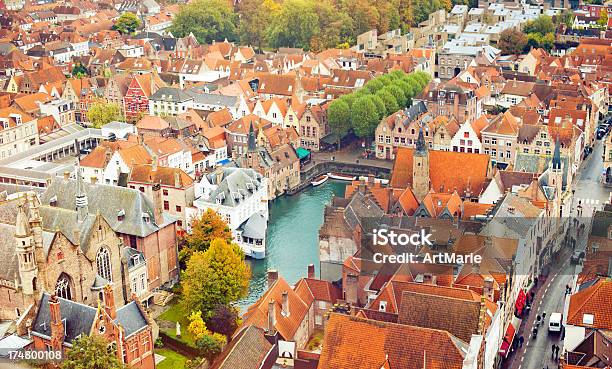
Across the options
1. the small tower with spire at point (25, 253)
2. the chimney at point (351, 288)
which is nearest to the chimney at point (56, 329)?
the small tower with spire at point (25, 253)

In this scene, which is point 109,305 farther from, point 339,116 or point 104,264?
point 339,116

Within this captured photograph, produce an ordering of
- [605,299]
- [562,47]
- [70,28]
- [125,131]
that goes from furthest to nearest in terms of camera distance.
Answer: [70,28] → [562,47] → [125,131] → [605,299]

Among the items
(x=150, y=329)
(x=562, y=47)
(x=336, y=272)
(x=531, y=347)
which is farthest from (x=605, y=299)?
(x=562, y=47)

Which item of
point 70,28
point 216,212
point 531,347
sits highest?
point 70,28

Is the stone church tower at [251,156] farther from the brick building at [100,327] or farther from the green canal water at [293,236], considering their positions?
the brick building at [100,327]

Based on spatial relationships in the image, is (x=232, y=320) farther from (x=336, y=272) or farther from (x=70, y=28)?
(x=70, y=28)

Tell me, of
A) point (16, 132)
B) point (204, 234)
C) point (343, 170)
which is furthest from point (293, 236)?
point (16, 132)
